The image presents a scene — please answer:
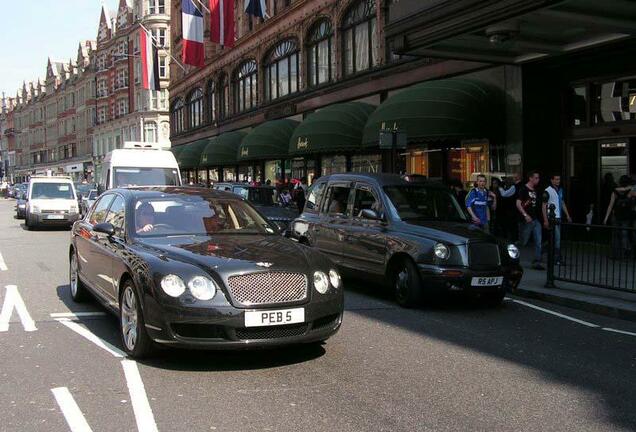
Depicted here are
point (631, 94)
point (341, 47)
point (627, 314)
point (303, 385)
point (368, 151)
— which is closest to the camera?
point (303, 385)

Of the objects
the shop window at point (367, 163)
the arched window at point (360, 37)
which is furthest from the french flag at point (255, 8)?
the shop window at point (367, 163)

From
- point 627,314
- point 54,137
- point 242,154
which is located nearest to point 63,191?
point 242,154

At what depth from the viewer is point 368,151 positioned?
2281 cm

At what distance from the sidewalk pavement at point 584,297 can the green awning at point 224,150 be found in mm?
24604

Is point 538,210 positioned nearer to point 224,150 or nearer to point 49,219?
point 49,219

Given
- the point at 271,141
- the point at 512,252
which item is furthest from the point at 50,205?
the point at 512,252

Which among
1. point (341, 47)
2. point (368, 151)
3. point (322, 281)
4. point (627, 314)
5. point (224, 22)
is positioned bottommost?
point (627, 314)

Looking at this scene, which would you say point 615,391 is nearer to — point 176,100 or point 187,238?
point 187,238

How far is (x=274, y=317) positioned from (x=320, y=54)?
22.6m

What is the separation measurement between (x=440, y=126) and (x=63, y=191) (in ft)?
48.4

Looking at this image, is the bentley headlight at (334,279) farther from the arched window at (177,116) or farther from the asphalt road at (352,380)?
the arched window at (177,116)

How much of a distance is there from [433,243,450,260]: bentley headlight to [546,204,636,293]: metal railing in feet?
7.83

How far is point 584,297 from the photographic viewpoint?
355 inches

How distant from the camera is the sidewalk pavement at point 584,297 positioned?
8291 mm
